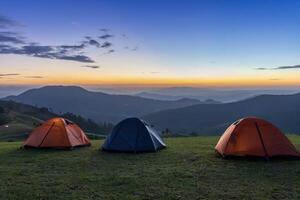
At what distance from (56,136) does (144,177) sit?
9.64m

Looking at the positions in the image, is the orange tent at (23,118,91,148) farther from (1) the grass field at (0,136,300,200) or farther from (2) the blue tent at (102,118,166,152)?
(2) the blue tent at (102,118,166,152)

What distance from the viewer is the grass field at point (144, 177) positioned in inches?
473

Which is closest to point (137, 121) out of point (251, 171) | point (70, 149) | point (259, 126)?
point (70, 149)

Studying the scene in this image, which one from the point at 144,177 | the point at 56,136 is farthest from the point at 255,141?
the point at 56,136

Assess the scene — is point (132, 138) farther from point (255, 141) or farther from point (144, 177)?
point (144, 177)

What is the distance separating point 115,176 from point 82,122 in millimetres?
129855

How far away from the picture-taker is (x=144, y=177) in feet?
46.4

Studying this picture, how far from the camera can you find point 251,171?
15.2 metres

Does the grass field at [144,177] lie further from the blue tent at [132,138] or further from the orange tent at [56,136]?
the orange tent at [56,136]

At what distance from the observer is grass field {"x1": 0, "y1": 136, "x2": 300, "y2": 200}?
12.0 meters

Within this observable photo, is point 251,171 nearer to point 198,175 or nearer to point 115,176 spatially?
point 198,175

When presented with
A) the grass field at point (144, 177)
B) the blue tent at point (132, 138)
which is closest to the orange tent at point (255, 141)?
the grass field at point (144, 177)

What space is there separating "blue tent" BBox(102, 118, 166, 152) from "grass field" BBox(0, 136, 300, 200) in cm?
84

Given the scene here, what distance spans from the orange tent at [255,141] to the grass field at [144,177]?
0.55 metres
